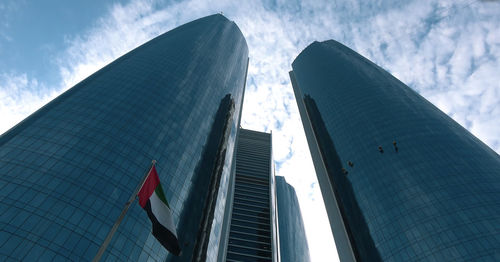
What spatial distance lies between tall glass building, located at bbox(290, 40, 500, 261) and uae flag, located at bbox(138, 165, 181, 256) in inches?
2652

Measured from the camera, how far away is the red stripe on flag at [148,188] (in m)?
20.9

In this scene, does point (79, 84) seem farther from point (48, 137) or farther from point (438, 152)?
point (438, 152)

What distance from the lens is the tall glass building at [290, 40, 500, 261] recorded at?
6994cm

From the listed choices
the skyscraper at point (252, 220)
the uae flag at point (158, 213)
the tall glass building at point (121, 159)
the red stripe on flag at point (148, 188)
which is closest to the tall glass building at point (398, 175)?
the tall glass building at point (121, 159)

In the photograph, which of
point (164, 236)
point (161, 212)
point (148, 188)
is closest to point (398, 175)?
point (161, 212)

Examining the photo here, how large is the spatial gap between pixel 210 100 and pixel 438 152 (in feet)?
254

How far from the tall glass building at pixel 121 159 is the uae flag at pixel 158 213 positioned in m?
34.7

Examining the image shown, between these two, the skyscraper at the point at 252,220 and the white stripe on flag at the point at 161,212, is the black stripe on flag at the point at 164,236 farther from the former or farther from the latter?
the skyscraper at the point at 252,220

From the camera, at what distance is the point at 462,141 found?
312 feet

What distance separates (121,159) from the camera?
224 ft

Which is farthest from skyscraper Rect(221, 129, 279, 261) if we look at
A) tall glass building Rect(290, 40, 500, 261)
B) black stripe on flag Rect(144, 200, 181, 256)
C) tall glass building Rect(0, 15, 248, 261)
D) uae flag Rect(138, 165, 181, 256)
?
black stripe on flag Rect(144, 200, 181, 256)

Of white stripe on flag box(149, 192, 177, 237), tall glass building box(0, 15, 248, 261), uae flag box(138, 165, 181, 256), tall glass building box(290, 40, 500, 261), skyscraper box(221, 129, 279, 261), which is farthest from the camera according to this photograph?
skyscraper box(221, 129, 279, 261)

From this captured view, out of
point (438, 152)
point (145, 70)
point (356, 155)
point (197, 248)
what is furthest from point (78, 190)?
point (438, 152)

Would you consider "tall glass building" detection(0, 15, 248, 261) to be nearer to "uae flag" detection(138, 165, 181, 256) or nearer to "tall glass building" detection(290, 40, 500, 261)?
"uae flag" detection(138, 165, 181, 256)
